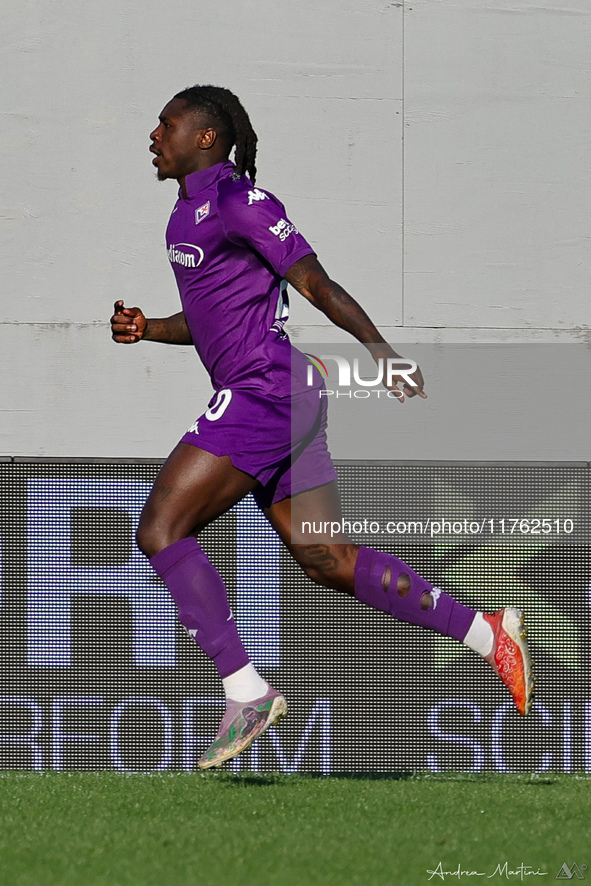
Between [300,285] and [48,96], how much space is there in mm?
4019

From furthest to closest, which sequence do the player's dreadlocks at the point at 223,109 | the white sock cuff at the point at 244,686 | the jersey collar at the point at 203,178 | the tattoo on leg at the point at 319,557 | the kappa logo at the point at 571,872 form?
the player's dreadlocks at the point at 223,109 < the jersey collar at the point at 203,178 < the tattoo on leg at the point at 319,557 < the white sock cuff at the point at 244,686 < the kappa logo at the point at 571,872

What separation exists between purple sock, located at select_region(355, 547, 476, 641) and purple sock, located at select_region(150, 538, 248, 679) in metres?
0.42

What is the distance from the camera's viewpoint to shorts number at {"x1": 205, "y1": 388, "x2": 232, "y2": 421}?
11.6ft

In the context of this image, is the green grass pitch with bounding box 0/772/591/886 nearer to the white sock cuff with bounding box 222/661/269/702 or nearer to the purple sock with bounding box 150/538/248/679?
the white sock cuff with bounding box 222/661/269/702

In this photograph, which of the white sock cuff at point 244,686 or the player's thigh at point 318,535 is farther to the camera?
the player's thigh at point 318,535

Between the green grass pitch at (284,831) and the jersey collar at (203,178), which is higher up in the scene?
the jersey collar at (203,178)

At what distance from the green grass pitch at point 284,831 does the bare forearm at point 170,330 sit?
129cm

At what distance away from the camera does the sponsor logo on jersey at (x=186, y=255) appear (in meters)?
3.69

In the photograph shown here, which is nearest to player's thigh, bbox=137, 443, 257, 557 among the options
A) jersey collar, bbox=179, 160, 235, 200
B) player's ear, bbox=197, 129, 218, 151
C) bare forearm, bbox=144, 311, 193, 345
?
bare forearm, bbox=144, 311, 193, 345

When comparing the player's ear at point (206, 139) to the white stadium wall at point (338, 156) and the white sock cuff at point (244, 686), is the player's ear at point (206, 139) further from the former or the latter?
the white stadium wall at point (338, 156)

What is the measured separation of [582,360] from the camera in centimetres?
694

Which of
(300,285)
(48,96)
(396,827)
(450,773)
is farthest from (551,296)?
(396,827)

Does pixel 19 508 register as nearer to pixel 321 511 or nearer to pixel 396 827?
pixel 321 511
